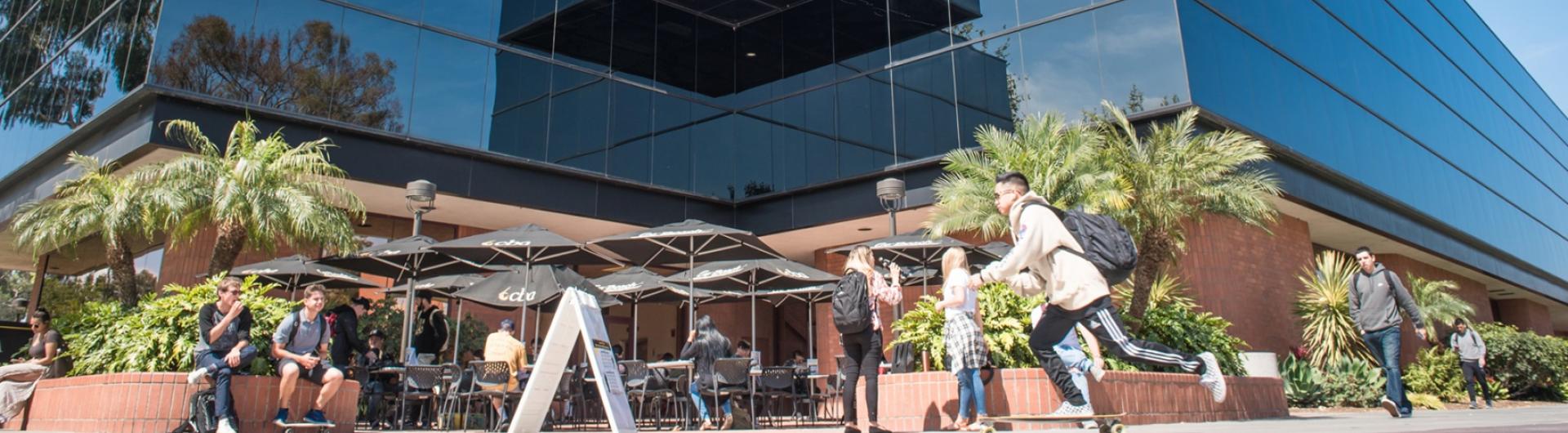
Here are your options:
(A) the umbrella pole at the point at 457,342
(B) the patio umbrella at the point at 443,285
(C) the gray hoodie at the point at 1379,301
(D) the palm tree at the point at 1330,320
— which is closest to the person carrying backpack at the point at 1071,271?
(C) the gray hoodie at the point at 1379,301

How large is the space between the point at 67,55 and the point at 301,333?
14.4m

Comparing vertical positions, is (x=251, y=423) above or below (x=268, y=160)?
below

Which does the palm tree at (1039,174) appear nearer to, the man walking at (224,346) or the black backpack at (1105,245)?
the black backpack at (1105,245)

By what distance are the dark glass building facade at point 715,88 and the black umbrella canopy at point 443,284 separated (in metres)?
1.87

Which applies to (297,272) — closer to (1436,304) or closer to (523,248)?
(523,248)

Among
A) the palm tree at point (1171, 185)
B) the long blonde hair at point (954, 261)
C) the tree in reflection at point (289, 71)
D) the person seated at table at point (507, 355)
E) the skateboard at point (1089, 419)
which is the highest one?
the tree in reflection at point (289, 71)

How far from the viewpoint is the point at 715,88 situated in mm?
22141

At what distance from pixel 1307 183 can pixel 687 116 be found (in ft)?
41.6

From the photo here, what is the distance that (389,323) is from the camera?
51.4 feet

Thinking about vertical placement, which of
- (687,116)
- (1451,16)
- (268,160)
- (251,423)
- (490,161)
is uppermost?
(1451,16)

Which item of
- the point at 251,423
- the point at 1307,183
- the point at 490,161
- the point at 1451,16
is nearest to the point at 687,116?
the point at 490,161

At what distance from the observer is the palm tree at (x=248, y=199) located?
1119 centimetres

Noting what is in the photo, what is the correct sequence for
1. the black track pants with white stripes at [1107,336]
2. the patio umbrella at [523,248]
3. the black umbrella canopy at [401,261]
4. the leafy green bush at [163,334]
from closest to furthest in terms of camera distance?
1. the black track pants with white stripes at [1107,336]
2. the leafy green bush at [163,334]
3. the patio umbrella at [523,248]
4. the black umbrella canopy at [401,261]

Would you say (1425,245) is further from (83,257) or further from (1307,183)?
(83,257)
